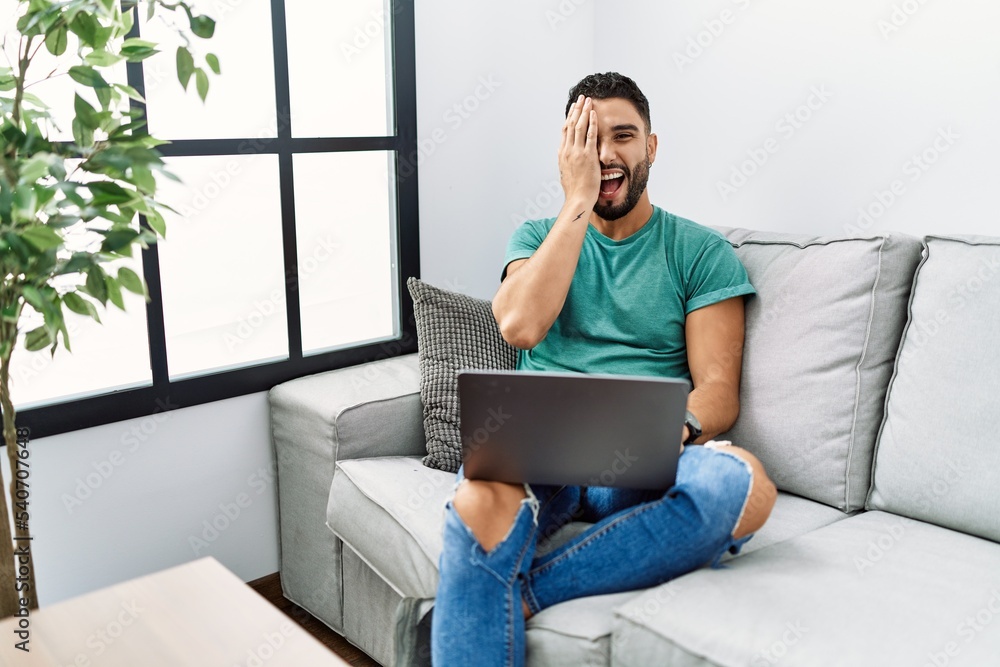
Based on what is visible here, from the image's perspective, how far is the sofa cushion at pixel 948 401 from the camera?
1446 millimetres

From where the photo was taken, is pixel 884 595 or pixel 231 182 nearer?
pixel 884 595

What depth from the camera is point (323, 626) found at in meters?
1.96

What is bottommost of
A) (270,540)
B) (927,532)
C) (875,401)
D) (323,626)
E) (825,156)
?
(323,626)

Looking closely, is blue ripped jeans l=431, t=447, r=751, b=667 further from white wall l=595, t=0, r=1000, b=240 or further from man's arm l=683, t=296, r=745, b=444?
white wall l=595, t=0, r=1000, b=240

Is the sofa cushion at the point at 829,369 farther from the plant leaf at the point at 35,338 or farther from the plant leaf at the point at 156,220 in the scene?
the plant leaf at the point at 35,338

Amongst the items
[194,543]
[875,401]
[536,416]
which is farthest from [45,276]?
[875,401]

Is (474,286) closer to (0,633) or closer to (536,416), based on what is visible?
(536,416)

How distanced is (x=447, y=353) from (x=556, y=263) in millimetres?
333

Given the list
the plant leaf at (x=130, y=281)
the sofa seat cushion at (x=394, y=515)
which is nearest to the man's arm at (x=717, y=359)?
the sofa seat cushion at (x=394, y=515)

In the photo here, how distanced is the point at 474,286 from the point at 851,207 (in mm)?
1017

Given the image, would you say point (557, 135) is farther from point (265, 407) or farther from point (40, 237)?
point (40, 237)

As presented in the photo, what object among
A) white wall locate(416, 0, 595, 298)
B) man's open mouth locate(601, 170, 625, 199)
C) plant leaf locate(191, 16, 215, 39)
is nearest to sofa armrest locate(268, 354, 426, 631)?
white wall locate(416, 0, 595, 298)

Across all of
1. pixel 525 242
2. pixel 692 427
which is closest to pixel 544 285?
pixel 525 242

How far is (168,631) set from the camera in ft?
3.78
